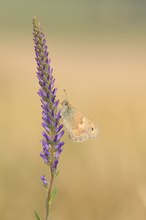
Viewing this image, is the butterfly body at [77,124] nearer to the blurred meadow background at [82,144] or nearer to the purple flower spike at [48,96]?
the purple flower spike at [48,96]

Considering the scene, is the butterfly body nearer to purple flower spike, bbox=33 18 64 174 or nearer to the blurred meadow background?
purple flower spike, bbox=33 18 64 174

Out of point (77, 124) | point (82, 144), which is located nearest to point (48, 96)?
point (77, 124)

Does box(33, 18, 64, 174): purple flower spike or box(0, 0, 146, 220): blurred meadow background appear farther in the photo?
box(0, 0, 146, 220): blurred meadow background

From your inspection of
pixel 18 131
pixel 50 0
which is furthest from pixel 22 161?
pixel 50 0

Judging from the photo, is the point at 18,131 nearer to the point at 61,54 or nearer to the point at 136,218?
the point at 136,218

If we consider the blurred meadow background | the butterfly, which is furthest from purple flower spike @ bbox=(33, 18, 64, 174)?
the blurred meadow background

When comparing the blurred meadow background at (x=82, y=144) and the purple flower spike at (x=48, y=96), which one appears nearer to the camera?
the purple flower spike at (x=48, y=96)

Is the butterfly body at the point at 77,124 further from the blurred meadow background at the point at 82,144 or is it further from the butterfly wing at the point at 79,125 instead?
the blurred meadow background at the point at 82,144

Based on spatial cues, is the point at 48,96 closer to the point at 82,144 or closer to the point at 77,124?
the point at 77,124

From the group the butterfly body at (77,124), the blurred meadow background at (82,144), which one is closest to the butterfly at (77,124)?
the butterfly body at (77,124)
